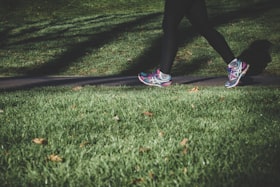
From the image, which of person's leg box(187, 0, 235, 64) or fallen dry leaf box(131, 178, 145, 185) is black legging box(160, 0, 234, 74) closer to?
person's leg box(187, 0, 235, 64)

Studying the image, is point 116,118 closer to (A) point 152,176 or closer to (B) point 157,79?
(A) point 152,176

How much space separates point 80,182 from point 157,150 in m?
0.60

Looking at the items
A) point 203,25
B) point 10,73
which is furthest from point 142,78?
point 10,73

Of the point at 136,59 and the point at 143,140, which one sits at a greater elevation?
the point at 143,140

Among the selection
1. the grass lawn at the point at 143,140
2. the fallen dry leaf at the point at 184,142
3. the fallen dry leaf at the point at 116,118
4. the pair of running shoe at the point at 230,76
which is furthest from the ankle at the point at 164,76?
the fallen dry leaf at the point at 184,142

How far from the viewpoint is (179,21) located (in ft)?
14.5

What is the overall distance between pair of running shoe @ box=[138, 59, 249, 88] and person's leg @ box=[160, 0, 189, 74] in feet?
0.35

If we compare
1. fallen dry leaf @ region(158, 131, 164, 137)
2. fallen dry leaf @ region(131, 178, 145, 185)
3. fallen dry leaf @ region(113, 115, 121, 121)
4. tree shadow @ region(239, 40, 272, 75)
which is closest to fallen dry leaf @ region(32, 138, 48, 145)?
fallen dry leaf @ region(113, 115, 121, 121)

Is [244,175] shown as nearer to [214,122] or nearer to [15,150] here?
[214,122]

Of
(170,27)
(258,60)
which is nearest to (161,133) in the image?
(170,27)

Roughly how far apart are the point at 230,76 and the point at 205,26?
28.3 inches

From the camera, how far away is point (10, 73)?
9.26 meters

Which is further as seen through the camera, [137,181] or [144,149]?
[144,149]

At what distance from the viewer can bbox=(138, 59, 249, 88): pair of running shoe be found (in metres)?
4.46
